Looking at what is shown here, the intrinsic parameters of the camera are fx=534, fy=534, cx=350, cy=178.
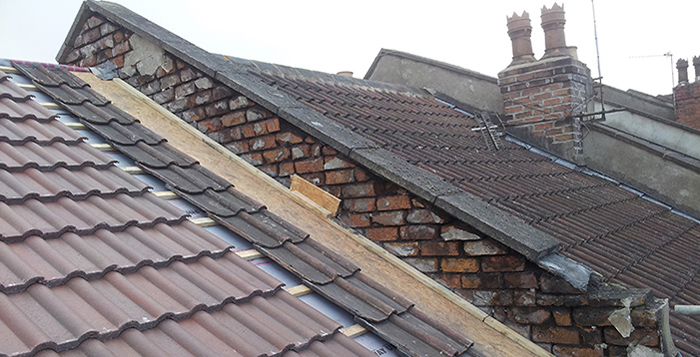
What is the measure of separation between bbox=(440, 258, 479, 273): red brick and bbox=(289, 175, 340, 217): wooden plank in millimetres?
926

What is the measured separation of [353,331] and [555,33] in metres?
7.11

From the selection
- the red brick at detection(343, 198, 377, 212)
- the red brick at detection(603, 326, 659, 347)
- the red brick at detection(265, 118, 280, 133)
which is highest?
the red brick at detection(265, 118, 280, 133)

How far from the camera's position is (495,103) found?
8.55 meters

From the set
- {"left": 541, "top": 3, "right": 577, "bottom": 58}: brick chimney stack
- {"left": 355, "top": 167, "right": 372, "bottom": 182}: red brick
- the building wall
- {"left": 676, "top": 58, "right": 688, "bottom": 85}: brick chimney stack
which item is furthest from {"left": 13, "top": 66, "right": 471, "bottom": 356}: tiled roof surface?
{"left": 676, "top": 58, "right": 688, "bottom": 85}: brick chimney stack

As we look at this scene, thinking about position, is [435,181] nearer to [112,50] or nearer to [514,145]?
[112,50]

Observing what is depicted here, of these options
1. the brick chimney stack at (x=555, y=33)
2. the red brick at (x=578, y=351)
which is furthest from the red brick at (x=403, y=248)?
the brick chimney stack at (x=555, y=33)

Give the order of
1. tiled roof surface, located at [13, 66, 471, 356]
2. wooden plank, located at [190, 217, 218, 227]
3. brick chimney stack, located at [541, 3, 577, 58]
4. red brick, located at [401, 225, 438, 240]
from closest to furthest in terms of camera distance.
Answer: tiled roof surface, located at [13, 66, 471, 356]
wooden plank, located at [190, 217, 218, 227]
red brick, located at [401, 225, 438, 240]
brick chimney stack, located at [541, 3, 577, 58]

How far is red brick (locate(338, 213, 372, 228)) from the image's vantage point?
397 centimetres

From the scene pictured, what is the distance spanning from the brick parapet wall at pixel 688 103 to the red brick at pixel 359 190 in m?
15.5

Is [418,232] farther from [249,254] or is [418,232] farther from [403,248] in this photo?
[249,254]

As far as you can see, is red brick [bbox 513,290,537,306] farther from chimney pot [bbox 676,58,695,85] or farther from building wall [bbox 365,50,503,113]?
chimney pot [bbox 676,58,695,85]

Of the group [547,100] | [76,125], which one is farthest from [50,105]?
[547,100]

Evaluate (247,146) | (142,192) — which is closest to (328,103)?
(247,146)

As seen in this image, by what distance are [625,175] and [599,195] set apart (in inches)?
61.6
